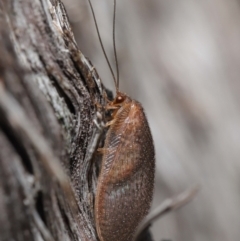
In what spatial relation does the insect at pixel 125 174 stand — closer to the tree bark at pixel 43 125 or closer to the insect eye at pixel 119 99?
the insect eye at pixel 119 99

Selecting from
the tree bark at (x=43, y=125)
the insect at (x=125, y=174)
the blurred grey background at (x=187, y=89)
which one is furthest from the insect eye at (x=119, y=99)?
the tree bark at (x=43, y=125)

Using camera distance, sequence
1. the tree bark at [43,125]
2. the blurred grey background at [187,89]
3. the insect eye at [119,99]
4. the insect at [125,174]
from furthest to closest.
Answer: the blurred grey background at [187,89] < the insect eye at [119,99] < the insect at [125,174] < the tree bark at [43,125]

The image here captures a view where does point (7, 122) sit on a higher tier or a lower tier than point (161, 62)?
higher

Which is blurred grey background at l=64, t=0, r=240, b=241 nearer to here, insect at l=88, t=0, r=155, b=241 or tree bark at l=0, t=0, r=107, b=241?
insect at l=88, t=0, r=155, b=241

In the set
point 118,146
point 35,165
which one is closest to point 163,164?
point 118,146

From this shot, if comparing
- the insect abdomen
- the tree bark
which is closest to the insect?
the insect abdomen

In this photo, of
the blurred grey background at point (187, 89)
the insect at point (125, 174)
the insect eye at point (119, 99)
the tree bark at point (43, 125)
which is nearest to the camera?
the tree bark at point (43, 125)

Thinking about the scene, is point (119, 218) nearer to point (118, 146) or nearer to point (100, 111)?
point (118, 146)
